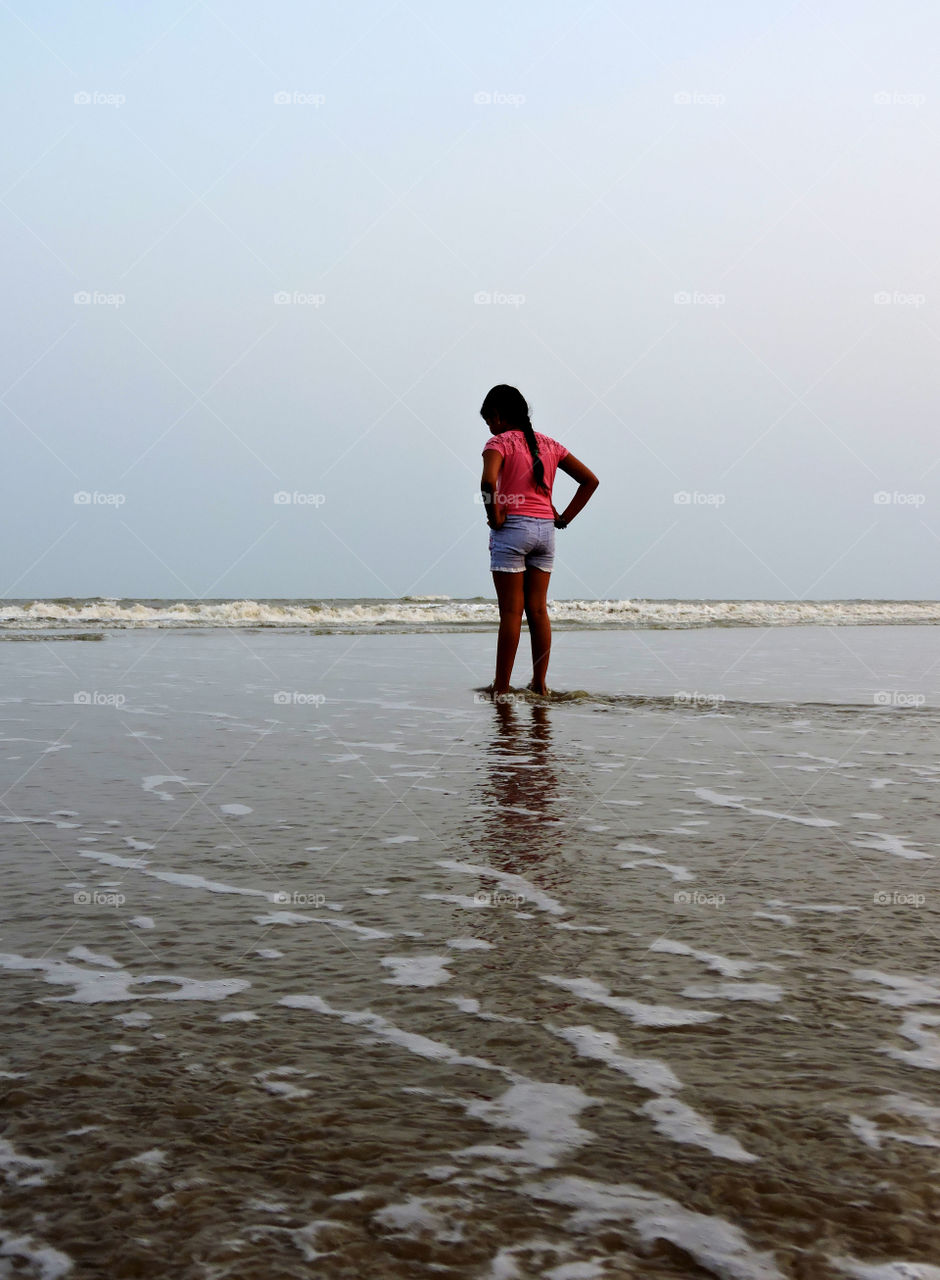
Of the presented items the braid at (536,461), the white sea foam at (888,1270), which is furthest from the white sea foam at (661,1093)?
the braid at (536,461)

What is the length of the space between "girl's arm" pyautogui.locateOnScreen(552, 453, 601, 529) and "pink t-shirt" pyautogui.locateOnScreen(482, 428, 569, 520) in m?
0.33

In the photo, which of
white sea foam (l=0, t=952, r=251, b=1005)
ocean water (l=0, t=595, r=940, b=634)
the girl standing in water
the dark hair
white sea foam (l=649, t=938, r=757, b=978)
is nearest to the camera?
white sea foam (l=0, t=952, r=251, b=1005)

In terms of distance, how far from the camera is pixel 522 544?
8.45 m

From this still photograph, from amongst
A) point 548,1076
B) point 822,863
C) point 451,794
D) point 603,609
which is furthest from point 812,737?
point 603,609

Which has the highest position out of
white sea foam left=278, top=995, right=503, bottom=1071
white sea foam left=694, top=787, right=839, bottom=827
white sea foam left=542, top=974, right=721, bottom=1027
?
white sea foam left=694, top=787, right=839, bottom=827

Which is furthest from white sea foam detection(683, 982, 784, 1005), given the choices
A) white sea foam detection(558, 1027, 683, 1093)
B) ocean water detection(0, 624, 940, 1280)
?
white sea foam detection(558, 1027, 683, 1093)

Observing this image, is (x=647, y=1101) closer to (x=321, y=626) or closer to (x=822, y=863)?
(x=822, y=863)

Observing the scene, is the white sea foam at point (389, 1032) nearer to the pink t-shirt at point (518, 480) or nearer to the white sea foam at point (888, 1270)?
the white sea foam at point (888, 1270)

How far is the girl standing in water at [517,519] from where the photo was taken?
841 cm

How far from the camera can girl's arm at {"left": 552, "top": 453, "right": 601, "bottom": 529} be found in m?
8.83

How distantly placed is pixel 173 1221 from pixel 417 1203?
313mm

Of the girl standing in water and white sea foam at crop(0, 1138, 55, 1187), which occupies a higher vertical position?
the girl standing in water

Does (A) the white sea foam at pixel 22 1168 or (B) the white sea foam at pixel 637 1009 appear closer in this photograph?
(A) the white sea foam at pixel 22 1168

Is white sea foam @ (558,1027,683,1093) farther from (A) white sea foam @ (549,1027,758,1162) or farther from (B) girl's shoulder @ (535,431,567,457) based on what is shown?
(B) girl's shoulder @ (535,431,567,457)
